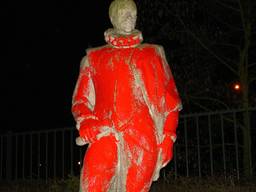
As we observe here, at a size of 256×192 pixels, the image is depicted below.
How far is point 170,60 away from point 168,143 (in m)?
5.26

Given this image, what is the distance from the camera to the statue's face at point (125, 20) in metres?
2.83

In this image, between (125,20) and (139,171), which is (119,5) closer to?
(125,20)

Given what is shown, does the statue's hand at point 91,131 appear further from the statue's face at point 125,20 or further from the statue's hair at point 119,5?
the statue's hair at point 119,5

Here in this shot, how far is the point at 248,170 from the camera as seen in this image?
6152 millimetres

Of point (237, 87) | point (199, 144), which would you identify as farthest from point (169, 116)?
point (237, 87)

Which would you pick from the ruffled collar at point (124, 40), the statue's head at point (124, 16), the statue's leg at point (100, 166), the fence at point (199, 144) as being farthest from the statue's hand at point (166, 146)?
the fence at point (199, 144)

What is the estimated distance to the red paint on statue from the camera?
2.58m

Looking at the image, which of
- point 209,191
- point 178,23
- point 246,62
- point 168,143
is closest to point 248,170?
point 209,191

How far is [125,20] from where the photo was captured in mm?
2840

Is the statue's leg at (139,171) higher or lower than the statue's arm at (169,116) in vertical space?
lower

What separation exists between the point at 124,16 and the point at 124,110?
617mm

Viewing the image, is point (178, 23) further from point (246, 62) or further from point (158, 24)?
point (246, 62)

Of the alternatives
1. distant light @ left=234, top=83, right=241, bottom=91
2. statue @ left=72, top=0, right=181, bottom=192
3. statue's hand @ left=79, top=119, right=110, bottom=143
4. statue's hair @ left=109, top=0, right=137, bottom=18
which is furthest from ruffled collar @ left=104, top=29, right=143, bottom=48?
distant light @ left=234, top=83, right=241, bottom=91

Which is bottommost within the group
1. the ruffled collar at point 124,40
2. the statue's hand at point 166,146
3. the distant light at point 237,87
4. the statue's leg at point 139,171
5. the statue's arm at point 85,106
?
the distant light at point 237,87
